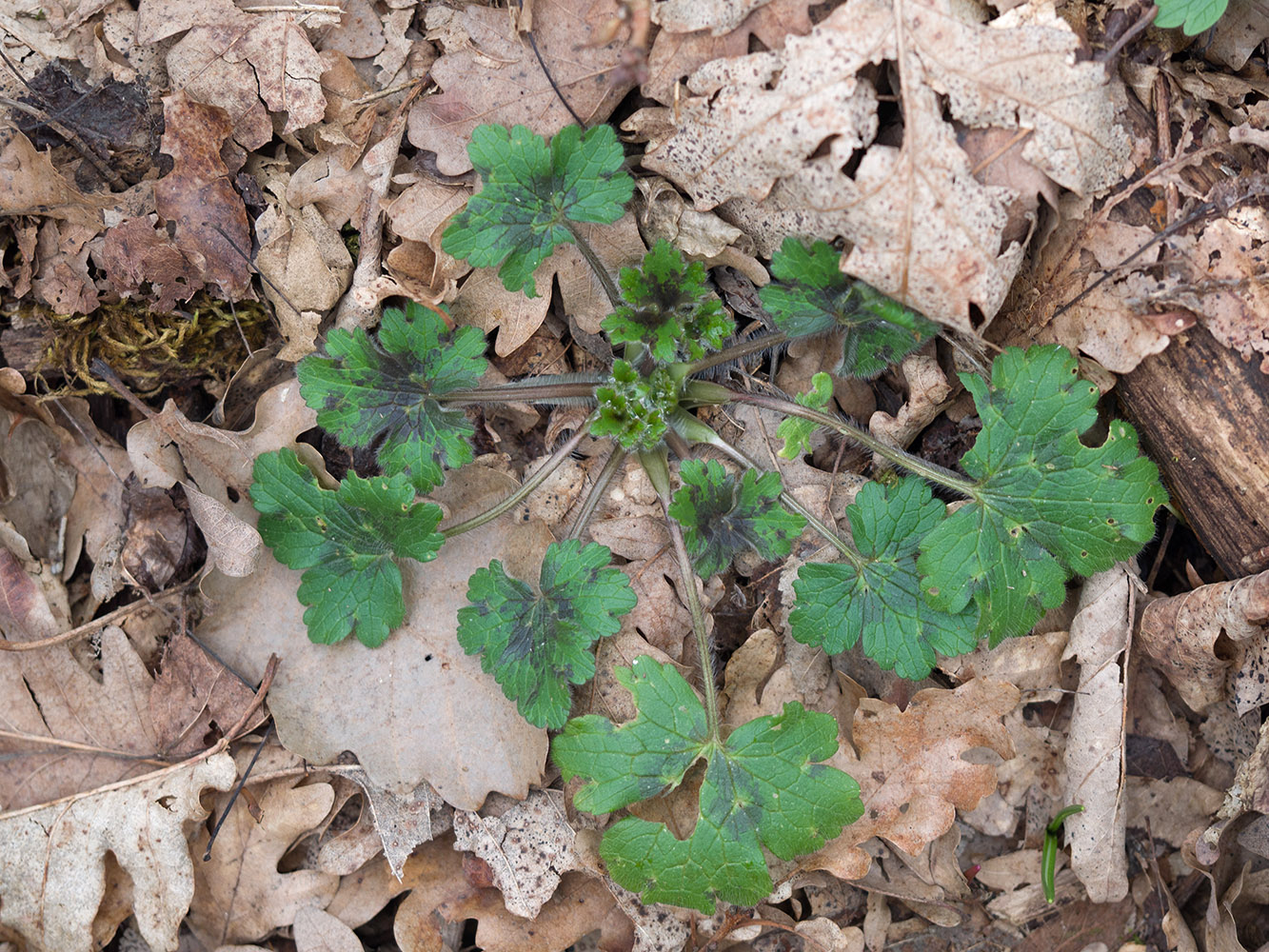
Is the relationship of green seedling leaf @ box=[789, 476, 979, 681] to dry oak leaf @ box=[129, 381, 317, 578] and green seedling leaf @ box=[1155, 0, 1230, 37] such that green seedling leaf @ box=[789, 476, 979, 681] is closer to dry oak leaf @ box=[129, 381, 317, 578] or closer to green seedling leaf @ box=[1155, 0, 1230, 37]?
green seedling leaf @ box=[1155, 0, 1230, 37]

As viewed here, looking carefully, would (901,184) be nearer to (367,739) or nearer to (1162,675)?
(1162,675)

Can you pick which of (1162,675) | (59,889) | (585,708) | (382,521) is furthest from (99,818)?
(1162,675)

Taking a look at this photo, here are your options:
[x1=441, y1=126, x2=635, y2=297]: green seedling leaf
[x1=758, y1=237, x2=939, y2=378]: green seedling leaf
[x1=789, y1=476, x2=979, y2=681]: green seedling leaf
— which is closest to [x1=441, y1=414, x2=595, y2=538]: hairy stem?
[x1=441, y1=126, x2=635, y2=297]: green seedling leaf

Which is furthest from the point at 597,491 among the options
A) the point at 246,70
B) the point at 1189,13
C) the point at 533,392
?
the point at 1189,13

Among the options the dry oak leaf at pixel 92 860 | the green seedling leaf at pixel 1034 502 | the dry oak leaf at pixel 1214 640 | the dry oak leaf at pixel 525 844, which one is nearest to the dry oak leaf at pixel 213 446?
the dry oak leaf at pixel 92 860

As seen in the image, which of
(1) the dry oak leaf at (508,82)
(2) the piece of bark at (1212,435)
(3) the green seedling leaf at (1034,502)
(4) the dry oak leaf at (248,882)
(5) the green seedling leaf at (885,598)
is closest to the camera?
(2) the piece of bark at (1212,435)

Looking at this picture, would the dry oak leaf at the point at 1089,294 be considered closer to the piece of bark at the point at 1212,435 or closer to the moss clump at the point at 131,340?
the piece of bark at the point at 1212,435
